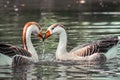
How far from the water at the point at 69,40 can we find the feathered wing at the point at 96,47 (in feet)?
1.19

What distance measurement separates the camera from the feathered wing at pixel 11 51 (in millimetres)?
19875

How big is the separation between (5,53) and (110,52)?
4288 mm

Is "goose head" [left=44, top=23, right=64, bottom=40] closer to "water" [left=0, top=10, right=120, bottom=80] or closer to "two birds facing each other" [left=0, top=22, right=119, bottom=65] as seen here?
"two birds facing each other" [left=0, top=22, right=119, bottom=65]

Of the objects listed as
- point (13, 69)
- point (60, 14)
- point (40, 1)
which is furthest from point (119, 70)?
point (40, 1)

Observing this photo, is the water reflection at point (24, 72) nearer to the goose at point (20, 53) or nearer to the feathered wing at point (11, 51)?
the goose at point (20, 53)

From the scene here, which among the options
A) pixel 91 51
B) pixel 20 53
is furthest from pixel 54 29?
pixel 20 53

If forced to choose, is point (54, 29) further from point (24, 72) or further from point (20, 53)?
point (24, 72)

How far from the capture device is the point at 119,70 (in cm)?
1905

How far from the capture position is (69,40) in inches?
1016

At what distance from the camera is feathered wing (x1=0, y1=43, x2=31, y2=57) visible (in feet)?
65.2

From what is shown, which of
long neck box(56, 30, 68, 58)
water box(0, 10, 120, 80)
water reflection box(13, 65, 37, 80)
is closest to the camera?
water reflection box(13, 65, 37, 80)

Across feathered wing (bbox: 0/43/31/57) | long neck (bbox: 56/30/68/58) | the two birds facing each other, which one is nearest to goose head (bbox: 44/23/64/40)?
the two birds facing each other

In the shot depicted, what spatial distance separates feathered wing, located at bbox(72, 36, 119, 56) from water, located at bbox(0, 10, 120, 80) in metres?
0.36

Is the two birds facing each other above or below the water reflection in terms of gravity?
above
